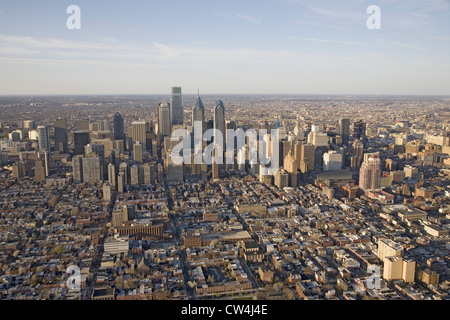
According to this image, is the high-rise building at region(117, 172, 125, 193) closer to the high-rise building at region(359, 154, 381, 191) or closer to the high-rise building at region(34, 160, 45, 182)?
the high-rise building at region(34, 160, 45, 182)

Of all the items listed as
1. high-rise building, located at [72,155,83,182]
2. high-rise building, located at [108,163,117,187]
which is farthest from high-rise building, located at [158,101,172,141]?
high-rise building, located at [108,163,117,187]

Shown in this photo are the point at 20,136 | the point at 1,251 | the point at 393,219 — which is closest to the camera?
the point at 1,251

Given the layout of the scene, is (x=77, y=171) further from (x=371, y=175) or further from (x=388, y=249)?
(x=388, y=249)

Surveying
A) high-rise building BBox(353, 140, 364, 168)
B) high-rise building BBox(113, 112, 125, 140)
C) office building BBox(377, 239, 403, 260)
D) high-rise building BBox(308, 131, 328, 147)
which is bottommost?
office building BBox(377, 239, 403, 260)

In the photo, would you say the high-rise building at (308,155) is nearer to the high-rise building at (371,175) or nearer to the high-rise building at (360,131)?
the high-rise building at (371,175)
